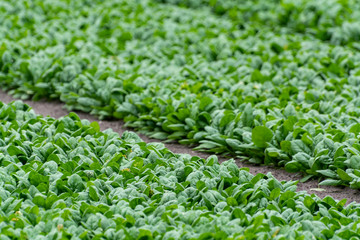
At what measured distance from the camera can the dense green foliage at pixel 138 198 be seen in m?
3.38

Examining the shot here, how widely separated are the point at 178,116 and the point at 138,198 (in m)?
2.02

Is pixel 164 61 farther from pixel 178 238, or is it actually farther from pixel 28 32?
pixel 178 238

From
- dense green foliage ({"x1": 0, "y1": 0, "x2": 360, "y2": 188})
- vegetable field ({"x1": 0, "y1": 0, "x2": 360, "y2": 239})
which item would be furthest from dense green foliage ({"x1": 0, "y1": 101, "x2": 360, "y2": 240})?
dense green foliage ({"x1": 0, "y1": 0, "x2": 360, "y2": 188})

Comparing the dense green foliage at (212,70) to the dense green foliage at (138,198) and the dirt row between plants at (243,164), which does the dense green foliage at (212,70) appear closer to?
the dirt row between plants at (243,164)

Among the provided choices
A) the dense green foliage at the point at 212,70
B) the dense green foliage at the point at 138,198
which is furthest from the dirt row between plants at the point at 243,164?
the dense green foliage at the point at 138,198

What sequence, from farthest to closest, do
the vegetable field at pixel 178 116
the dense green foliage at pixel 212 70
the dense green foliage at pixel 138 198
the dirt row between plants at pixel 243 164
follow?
the dense green foliage at pixel 212 70
the dirt row between plants at pixel 243 164
the vegetable field at pixel 178 116
the dense green foliage at pixel 138 198

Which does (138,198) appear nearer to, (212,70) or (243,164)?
(243,164)

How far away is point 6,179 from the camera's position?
3.98 metres

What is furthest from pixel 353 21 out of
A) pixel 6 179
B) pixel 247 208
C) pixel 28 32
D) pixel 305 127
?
pixel 6 179

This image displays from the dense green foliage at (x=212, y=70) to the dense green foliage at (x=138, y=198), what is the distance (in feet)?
2.63

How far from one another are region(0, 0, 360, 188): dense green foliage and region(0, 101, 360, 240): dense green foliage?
2.63 feet

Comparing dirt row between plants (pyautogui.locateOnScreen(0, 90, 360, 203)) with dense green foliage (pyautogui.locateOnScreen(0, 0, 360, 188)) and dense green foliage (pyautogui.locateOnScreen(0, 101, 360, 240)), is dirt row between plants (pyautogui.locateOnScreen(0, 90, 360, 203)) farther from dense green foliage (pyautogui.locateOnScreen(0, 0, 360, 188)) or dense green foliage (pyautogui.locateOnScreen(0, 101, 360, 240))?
dense green foliage (pyautogui.locateOnScreen(0, 101, 360, 240))

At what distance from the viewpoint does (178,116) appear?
566cm

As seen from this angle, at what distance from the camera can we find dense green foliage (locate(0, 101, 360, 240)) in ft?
11.1
